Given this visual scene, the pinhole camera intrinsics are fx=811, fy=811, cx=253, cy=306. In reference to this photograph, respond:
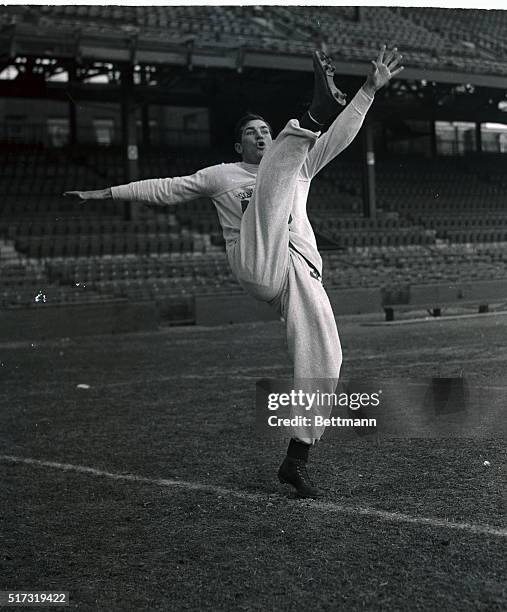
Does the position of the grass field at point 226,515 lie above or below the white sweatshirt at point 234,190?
below

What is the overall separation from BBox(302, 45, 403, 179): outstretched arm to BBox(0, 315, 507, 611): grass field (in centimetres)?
118

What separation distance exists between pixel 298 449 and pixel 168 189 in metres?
0.99

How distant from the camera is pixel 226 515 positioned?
277 centimetres

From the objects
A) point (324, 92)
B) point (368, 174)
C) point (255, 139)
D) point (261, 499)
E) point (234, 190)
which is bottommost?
point (261, 499)

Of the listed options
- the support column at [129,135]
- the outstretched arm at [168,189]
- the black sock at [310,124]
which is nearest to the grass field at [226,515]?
the outstretched arm at [168,189]

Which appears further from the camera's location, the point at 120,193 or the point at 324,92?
the point at 120,193

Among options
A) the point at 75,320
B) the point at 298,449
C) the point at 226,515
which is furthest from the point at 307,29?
the point at 226,515

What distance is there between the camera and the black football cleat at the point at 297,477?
2.79m

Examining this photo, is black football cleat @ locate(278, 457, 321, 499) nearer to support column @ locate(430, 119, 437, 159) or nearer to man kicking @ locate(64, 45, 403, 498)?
man kicking @ locate(64, 45, 403, 498)

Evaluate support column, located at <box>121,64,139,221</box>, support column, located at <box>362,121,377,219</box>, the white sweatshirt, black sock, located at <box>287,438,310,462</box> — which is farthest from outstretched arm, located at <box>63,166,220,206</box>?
support column, located at <box>121,64,139,221</box>

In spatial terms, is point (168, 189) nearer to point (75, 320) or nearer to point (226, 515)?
point (226, 515)

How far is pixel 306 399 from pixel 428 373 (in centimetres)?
385

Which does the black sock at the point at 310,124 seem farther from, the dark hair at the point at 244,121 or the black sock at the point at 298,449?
the black sock at the point at 298,449

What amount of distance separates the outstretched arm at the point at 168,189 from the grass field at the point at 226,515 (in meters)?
1.09
